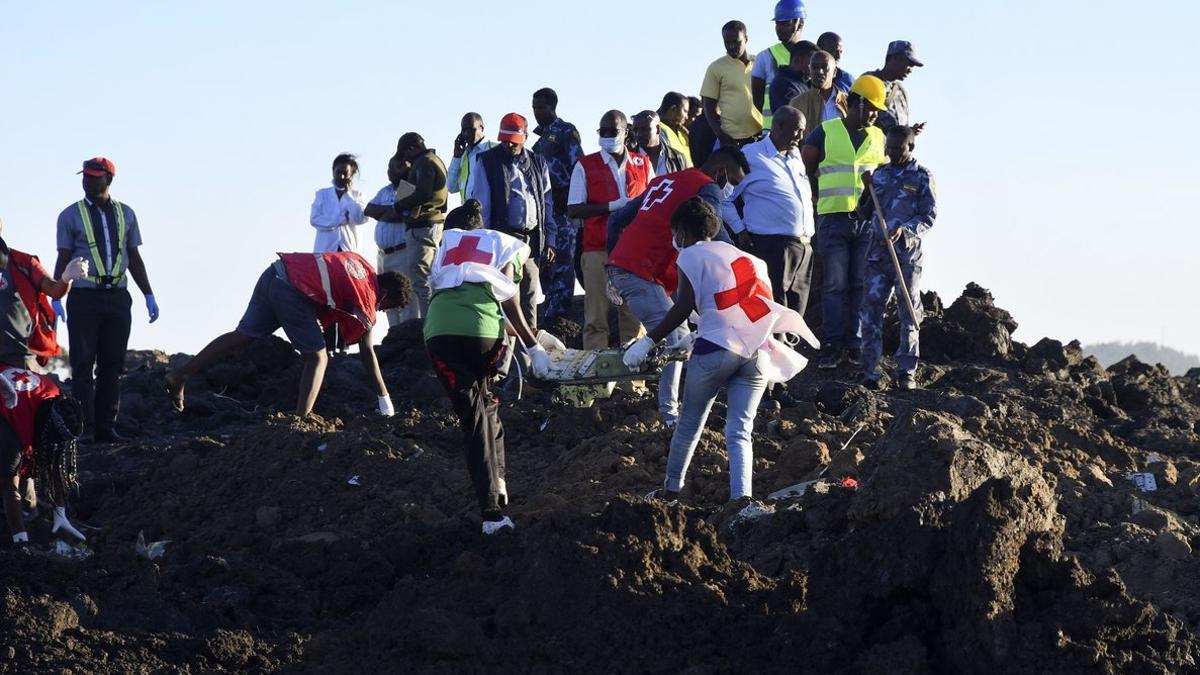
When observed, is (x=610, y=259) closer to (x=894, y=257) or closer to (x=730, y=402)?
(x=730, y=402)

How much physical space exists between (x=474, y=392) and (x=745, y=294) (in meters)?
1.47

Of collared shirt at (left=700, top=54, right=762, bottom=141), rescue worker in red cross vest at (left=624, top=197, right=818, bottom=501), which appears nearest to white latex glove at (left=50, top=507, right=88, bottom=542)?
rescue worker in red cross vest at (left=624, top=197, right=818, bottom=501)

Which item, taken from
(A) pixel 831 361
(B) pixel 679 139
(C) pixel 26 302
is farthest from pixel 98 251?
(A) pixel 831 361

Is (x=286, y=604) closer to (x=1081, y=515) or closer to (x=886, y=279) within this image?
(x=1081, y=515)

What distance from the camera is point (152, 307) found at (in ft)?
44.0

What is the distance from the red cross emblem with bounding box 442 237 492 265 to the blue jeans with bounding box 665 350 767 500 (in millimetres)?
1188

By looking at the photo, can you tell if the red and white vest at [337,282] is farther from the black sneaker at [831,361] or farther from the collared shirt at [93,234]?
the black sneaker at [831,361]

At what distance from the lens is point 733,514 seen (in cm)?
959

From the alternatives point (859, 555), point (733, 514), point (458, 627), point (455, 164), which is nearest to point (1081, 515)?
point (733, 514)

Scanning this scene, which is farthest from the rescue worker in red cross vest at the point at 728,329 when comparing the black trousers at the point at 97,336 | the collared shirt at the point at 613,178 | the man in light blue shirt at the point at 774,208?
the black trousers at the point at 97,336

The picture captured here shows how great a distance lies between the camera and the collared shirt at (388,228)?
48.3ft

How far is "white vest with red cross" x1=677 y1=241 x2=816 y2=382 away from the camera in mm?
9367

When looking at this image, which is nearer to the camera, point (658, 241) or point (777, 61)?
point (658, 241)

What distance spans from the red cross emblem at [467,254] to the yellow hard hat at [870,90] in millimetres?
4184
